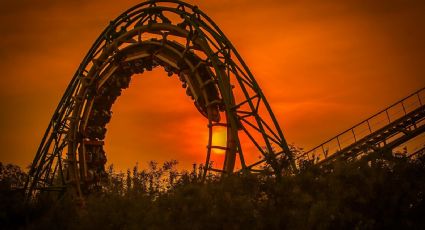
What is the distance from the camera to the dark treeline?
17016 millimetres

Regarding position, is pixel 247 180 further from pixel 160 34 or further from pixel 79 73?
pixel 79 73

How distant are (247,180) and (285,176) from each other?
4.03ft

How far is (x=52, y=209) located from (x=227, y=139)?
718 centimetres

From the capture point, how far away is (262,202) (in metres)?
17.8

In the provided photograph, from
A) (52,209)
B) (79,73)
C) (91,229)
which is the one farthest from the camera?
(79,73)

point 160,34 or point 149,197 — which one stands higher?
point 160,34

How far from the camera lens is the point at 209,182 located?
18.7 m

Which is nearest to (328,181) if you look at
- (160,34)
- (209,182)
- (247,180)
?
(247,180)

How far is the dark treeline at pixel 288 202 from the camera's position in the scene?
55.8ft

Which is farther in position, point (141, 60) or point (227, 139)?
point (141, 60)

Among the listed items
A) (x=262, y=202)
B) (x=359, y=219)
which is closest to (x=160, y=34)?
(x=262, y=202)

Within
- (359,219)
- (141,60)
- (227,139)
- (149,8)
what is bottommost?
(359,219)

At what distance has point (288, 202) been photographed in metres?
17.7

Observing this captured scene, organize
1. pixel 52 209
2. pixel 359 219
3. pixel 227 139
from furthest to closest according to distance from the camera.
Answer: pixel 227 139
pixel 52 209
pixel 359 219
